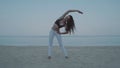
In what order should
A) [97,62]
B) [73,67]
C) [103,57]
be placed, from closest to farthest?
[73,67]
[97,62]
[103,57]

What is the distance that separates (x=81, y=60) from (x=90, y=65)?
31.7 inches

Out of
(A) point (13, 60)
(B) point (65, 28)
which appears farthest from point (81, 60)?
(A) point (13, 60)

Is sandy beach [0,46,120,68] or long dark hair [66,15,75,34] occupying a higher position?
long dark hair [66,15,75,34]

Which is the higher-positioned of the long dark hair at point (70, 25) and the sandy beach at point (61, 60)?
the long dark hair at point (70, 25)

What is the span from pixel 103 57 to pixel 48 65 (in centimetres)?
221

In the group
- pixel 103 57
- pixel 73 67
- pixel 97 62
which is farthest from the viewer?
pixel 103 57

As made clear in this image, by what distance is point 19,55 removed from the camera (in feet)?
31.8

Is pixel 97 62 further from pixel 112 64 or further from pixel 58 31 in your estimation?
pixel 58 31

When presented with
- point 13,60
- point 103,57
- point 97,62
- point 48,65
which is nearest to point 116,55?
point 103,57

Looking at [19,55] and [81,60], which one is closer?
[81,60]

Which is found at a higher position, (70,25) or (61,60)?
(70,25)

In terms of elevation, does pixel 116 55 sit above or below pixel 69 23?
below

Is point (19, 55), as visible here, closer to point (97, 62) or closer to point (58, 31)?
point (58, 31)

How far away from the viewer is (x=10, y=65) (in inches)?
311
